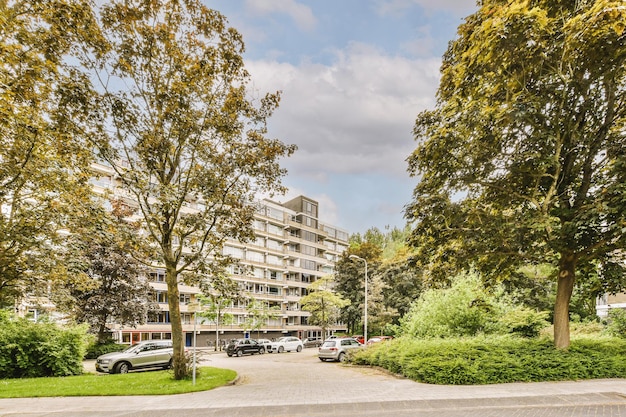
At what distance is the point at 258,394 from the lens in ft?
38.2

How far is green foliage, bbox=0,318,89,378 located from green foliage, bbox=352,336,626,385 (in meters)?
15.2

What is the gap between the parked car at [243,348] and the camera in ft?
111

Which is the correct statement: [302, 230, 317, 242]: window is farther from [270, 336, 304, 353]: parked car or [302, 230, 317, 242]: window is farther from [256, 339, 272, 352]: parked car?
[256, 339, 272, 352]: parked car

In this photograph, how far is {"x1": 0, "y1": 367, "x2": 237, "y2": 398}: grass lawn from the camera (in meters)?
12.2

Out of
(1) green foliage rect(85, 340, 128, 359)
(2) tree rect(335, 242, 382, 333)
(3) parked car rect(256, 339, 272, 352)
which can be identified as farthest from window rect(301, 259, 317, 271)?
(1) green foliage rect(85, 340, 128, 359)

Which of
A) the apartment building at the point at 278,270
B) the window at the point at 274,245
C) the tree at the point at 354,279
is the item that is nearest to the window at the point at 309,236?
the apartment building at the point at 278,270

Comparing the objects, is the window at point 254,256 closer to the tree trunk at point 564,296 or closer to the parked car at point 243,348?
the parked car at point 243,348

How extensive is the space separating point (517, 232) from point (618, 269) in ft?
14.5

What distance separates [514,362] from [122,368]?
17243mm

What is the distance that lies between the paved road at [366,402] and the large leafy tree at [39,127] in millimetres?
6534

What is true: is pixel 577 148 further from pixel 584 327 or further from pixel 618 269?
pixel 584 327

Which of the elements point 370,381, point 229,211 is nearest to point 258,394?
point 370,381

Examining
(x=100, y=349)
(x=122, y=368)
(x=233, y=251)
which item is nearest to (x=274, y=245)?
(x=233, y=251)

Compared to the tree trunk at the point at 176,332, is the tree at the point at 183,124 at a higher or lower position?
higher
